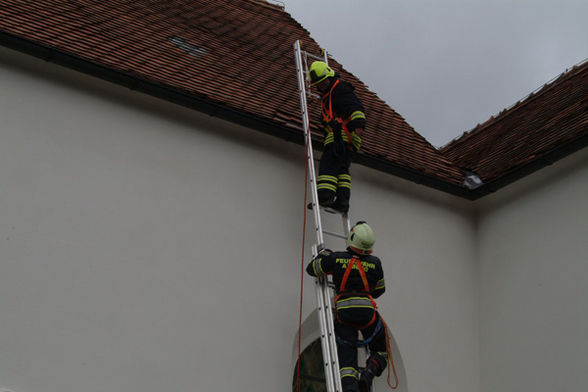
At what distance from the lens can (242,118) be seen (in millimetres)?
8383

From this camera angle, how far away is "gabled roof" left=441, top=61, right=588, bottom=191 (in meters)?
8.94

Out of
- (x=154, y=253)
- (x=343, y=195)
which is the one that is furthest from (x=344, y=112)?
(x=154, y=253)

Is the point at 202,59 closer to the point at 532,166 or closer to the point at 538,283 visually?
the point at 532,166

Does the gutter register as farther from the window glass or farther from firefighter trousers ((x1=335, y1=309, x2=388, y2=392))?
firefighter trousers ((x1=335, y1=309, x2=388, y2=392))

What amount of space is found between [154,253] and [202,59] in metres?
3.34

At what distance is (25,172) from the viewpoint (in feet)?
22.7

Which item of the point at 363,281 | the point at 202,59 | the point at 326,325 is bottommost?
the point at 326,325

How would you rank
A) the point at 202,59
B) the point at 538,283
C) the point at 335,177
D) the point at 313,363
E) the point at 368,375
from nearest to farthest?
1. the point at 368,375
2. the point at 335,177
3. the point at 313,363
4. the point at 538,283
5. the point at 202,59

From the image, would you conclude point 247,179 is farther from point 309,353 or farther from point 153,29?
point 153,29

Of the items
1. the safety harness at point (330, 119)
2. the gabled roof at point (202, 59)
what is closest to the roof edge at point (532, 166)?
the gabled roof at point (202, 59)

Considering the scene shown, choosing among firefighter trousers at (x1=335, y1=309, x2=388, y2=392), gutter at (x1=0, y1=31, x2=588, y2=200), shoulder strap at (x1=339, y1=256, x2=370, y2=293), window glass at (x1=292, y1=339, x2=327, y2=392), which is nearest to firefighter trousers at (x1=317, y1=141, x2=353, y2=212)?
gutter at (x1=0, y1=31, x2=588, y2=200)

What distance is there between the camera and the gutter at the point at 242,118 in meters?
7.46

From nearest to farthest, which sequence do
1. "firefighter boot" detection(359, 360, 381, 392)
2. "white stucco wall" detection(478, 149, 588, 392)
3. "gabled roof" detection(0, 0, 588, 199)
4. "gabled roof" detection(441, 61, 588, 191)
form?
"firefighter boot" detection(359, 360, 381, 392), "gabled roof" detection(0, 0, 588, 199), "white stucco wall" detection(478, 149, 588, 392), "gabled roof" detection(441, 61, 588, 191)

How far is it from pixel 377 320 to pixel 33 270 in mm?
3402
